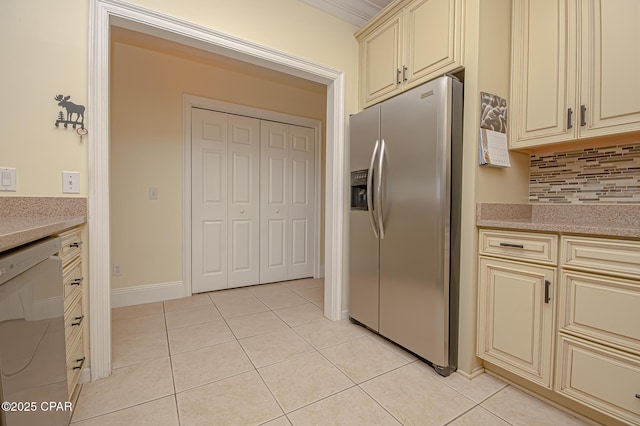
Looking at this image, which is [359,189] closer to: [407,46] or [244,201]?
[407,46]

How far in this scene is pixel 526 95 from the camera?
165 centimetres

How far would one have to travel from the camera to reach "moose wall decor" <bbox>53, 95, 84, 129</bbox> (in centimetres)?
142

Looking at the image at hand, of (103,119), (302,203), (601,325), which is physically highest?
(103,119)

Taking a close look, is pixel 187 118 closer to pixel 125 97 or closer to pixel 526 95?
pixel 125 97

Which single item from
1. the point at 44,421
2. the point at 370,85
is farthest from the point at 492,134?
the point at 44,421

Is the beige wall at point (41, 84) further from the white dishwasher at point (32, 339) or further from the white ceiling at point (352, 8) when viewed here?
the white ceiling at point (352, 8)

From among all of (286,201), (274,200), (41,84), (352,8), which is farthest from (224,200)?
(352,8)

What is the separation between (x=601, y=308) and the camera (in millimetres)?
1188

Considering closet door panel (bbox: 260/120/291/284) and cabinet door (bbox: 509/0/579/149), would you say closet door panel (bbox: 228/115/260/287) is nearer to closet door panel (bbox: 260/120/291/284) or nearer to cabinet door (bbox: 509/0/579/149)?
closet door panel (bbox: 260/120/291/284)

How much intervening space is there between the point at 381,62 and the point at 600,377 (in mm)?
2232

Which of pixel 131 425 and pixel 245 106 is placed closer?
pixel 131 425

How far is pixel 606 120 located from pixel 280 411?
7.11ft

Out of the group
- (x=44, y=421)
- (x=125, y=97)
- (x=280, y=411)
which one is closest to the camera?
(x=44, y=421)

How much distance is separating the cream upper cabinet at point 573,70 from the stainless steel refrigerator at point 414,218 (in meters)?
0.45
